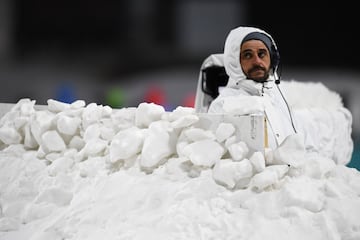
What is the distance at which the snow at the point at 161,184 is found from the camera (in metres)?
0.97

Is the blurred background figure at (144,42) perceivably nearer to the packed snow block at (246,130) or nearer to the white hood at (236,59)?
the white hood at (236,59)

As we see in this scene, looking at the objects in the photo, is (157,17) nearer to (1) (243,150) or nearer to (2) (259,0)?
(2) (259,0)

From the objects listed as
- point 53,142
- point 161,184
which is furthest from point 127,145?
point 53,142

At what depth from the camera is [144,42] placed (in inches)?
155

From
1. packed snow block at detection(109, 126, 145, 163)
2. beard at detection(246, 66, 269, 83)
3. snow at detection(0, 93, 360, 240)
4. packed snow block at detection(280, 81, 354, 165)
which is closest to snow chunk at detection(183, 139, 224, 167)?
snow at detection(0, 93, 360, 240)

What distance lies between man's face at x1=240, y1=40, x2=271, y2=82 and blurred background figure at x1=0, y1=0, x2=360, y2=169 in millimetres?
1556

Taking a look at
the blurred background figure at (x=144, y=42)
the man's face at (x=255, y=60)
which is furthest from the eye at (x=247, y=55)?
the blurred background figure at (x=144, y=42)

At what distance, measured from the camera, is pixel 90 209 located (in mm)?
1089

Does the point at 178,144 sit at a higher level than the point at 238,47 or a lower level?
lower

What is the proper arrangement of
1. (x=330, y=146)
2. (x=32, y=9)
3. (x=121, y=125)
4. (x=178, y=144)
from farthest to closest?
(x=32, y=9) → (x=330, y=146) → (x=121, y=125) → (x=178, y=144)

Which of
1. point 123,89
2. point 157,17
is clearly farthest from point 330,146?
point 157,17

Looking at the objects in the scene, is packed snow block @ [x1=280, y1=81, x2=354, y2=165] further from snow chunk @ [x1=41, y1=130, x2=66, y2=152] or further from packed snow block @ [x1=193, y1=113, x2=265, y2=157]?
snow chunk @ [x1=41, y1=130, x2=66, y2=152]

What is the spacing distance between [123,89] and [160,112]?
7.37 ft

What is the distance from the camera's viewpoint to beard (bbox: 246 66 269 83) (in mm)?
1637
